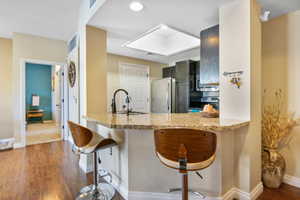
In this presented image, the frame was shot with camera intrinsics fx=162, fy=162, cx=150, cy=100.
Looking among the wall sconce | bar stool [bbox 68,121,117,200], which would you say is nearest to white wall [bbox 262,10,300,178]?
the wall sconce

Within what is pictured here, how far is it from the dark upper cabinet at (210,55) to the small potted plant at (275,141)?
0.91 meters

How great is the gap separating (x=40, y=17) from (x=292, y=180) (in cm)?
482

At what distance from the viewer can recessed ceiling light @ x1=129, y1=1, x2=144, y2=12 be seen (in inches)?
76.3

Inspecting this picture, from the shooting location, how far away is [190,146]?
1173mm

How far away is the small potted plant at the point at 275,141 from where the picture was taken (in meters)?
2.05

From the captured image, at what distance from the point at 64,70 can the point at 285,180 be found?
508 cm

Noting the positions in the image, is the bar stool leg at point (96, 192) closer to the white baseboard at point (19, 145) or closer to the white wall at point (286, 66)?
the white wall at point (286, 66)

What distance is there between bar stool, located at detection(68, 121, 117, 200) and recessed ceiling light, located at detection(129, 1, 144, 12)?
1537 millimetres

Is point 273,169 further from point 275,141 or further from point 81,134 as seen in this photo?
point 81,134

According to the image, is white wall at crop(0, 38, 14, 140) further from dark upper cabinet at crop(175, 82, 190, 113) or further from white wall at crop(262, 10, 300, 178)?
white wall at crop(262, 10, 300, 178)

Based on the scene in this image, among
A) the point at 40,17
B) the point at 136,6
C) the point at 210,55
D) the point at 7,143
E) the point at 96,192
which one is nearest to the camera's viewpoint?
the point at 96,192

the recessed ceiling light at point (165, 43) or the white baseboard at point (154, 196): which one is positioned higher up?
the recessed ceiling light at point (165, 43)

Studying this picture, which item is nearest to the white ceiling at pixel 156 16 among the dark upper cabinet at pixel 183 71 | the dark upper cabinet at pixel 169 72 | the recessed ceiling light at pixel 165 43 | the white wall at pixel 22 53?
the recessed ceiling light at pixel 165 43

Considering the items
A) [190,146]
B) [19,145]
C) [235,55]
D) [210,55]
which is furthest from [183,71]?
[19,145]
